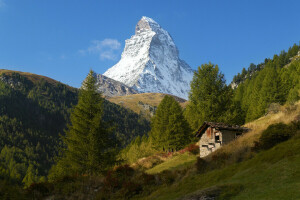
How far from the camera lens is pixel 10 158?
163 meters

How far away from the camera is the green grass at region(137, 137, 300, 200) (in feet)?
29.1

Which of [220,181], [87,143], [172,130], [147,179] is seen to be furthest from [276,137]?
[172,130]

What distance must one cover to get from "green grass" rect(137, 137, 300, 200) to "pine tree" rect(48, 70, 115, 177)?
36.1 ft

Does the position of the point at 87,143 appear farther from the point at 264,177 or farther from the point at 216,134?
the point at 264,177

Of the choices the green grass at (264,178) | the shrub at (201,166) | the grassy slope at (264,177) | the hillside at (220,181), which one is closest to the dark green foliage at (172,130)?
the hillside at (220,181)

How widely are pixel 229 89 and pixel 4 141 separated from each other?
19742cm

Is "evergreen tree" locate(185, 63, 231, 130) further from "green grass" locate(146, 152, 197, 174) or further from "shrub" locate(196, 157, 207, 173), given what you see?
"shrub" locate(196, 157, 207, 173)

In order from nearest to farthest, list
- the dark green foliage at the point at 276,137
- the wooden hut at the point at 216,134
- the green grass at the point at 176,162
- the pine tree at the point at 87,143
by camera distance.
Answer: the dark green foliage at the point at 276,137
the pine tree at the point at 87,143
the wooden hut at the point at 216,134
the green grass at the point at 176,162

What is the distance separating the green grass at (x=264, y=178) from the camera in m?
8.87

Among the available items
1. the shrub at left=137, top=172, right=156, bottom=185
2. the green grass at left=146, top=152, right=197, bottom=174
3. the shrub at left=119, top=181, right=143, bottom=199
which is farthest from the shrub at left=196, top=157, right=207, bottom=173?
the green grass at left=146, top=152, right=197, bottom=174

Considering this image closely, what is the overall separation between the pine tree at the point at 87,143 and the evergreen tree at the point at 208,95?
1346 centimetres

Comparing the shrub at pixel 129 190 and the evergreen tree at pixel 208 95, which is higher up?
the evergreen tree at pixel 208 95

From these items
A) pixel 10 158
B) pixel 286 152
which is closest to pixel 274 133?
pixel 286 152

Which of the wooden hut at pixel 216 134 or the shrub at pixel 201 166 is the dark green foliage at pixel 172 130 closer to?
the wooden hut at pixel 216 134
